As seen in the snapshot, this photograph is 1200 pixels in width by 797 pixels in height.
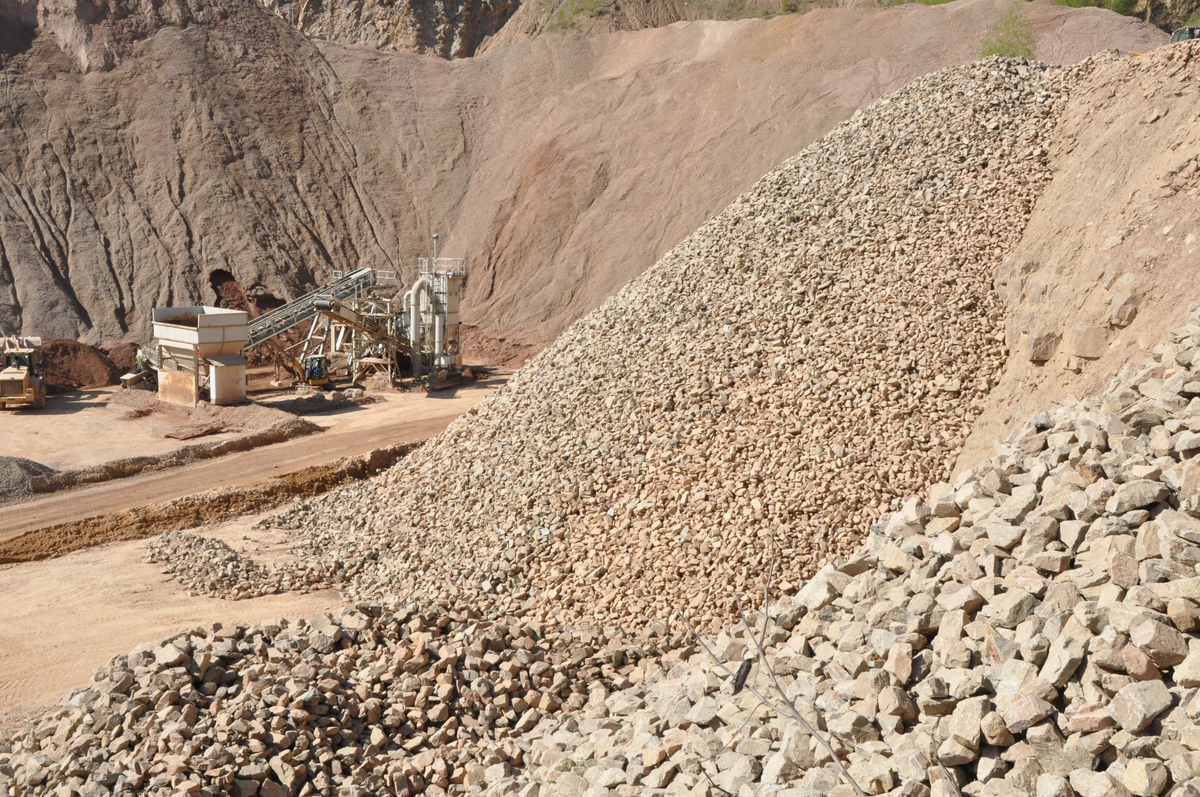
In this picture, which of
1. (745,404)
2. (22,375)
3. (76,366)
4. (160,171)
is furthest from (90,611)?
(160,171)

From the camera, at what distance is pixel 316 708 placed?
839 centimetres

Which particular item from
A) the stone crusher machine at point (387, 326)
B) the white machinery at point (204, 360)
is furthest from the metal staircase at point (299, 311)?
the white machinery at point (204, 360)

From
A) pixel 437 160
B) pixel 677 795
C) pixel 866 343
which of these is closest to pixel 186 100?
pixel 437 160

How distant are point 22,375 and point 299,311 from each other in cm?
795

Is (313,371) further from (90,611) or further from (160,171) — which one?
(90,611)

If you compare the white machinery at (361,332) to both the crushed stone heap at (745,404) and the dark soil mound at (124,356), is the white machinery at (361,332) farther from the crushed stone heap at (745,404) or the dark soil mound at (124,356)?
the crushed stone heap at (745,404)

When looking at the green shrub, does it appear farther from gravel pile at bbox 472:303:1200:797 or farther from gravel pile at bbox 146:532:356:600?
gravel pile at bbox 146:532:356:600

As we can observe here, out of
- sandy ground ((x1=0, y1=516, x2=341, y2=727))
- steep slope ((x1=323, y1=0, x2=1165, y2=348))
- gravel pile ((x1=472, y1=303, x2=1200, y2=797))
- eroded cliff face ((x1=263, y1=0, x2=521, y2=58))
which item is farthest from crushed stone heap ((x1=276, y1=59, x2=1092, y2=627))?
eroded cliff face ((x1=263, y1=0, x2=521, y2=58))

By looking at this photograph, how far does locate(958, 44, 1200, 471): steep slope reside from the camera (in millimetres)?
9711

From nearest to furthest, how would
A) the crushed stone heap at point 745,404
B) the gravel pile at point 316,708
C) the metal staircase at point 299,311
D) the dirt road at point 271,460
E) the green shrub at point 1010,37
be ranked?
the gravel pile at point 316,708, the crushed stone heap at point 745,404, the dirt road at point 271,460, the metal staircase at point 299,311, the green shrub at point 1010,37

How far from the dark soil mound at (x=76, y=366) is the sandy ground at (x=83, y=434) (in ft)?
7.48

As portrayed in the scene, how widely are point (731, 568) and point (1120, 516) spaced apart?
4.52 m

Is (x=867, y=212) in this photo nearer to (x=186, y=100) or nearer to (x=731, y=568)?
(x=731, y=568)

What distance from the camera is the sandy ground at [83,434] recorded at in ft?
65.9
